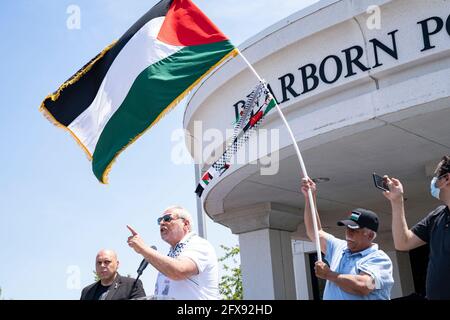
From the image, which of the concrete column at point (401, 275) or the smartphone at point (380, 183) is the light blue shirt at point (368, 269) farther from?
the concrete column at point (401, 275)

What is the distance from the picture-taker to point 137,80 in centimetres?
570

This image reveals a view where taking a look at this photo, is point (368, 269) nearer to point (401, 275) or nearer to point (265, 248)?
point (265, 248)

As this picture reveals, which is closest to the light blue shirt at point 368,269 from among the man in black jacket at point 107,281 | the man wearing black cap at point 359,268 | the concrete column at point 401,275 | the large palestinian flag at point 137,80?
the man wearing black cap at point 359,268

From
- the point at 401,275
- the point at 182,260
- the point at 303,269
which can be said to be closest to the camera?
the point at 182,260

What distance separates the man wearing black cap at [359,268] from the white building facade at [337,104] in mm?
2552

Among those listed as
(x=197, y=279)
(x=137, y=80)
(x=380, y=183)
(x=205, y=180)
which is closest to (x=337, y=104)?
(x=205, y=180)

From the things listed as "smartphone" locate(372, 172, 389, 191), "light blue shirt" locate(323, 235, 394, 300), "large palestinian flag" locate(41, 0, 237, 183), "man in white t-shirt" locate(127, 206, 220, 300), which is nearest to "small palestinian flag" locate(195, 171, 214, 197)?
"large palestinian flag" locate(41, 0, 237, 183)

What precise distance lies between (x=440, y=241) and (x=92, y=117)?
137 inches

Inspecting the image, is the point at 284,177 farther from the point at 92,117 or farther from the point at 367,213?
the point at 367,213

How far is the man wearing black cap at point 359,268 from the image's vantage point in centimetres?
391

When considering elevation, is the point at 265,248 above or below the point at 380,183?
above

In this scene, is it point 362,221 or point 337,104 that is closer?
point 362,221

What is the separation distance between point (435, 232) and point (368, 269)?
496mm
